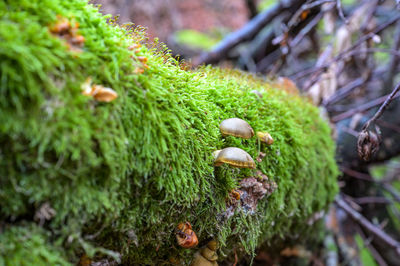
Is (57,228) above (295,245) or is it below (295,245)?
below

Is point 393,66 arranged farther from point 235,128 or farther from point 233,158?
point 233,158

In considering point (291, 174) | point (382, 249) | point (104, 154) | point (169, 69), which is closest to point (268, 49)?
point (382, 249)

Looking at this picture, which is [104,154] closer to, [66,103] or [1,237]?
[66,103]

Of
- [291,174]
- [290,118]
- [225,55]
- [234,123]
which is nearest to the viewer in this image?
[234,123]

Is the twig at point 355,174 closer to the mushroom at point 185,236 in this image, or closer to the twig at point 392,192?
the twig at point 392,192

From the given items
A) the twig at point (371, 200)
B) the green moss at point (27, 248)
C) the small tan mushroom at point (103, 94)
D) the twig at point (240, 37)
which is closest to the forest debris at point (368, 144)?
the small tan mushroom at point (103, 94)

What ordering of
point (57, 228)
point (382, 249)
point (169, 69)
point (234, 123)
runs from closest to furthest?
point (57, 228)
point (169, 69)
point (234, 123)
point (382, 249)

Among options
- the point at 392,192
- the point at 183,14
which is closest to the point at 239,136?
the point at 392,192
